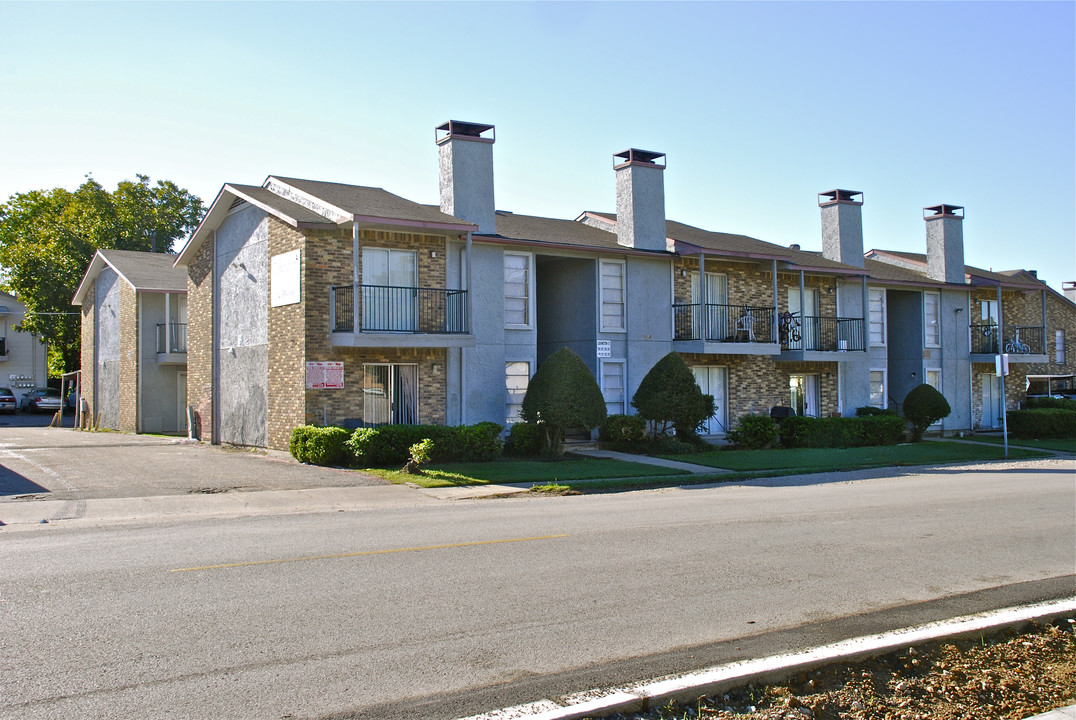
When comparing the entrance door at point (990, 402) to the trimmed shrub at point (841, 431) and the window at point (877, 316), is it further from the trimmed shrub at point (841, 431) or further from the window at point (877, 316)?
the trimmed shrub at point (841, 431)

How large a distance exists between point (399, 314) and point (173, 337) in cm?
1407

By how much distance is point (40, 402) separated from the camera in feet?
160

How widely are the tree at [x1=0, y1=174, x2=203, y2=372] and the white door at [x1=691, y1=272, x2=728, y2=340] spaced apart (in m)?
31.9

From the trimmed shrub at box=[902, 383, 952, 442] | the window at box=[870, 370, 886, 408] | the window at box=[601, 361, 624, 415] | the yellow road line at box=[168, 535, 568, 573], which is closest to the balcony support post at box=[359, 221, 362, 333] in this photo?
the window at box=[601, 361, 624, 415]

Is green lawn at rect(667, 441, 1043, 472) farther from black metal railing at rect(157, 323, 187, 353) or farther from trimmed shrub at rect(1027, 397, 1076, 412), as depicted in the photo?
black metal railing at rect(157, 323, 187, 353)

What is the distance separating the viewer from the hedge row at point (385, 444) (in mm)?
18969

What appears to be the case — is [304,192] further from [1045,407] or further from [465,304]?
[1045,407]

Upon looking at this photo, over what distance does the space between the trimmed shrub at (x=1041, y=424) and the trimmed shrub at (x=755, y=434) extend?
11.6 metres

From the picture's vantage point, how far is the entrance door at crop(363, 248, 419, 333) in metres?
21.1

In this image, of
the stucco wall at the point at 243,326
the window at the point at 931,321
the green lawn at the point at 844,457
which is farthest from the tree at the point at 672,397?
the window at the point at 931,321

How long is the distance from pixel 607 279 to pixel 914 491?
11.5 meters

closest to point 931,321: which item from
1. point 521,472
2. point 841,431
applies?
point 841,431

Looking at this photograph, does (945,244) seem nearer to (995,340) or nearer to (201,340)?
(995,340)

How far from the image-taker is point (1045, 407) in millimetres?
34250
